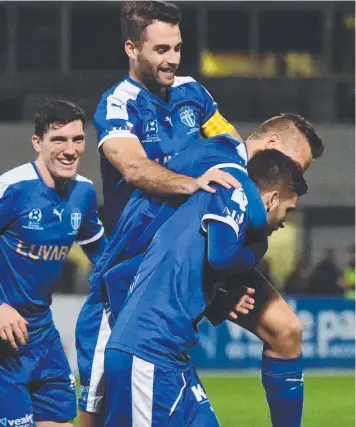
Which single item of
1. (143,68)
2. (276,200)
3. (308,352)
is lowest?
(308,352)

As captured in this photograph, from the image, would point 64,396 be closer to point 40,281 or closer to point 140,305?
point 40,281

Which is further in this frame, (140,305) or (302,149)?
(302,149)

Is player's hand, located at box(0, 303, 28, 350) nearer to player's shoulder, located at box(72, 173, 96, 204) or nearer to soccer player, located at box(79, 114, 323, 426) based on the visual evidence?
soccer player, located at box(79, 114, 323, 426)

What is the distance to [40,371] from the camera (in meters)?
7.16

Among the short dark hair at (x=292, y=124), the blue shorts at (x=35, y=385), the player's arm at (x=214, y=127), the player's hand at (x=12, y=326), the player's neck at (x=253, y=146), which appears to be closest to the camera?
the player's neck at (x=253, y=146)

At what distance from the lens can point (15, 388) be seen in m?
7.01

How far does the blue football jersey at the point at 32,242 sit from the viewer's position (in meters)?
7.08

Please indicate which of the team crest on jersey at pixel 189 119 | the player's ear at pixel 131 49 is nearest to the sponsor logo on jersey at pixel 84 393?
the team crest on jersey at pixel 189 119

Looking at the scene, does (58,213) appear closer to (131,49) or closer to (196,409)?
(131,49)

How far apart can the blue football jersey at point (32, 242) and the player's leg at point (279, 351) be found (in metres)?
1.37

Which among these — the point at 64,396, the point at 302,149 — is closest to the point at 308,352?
the point at 64,396

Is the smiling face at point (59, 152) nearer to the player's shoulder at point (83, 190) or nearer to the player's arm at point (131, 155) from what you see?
the player's shoulder at point (83, 190)

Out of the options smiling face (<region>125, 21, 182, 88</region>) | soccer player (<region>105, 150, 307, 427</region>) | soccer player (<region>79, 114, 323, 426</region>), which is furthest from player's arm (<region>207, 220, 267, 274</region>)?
smiling face (<region>125, 21, 182, 88</region>)

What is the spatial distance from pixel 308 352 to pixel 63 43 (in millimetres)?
10548
